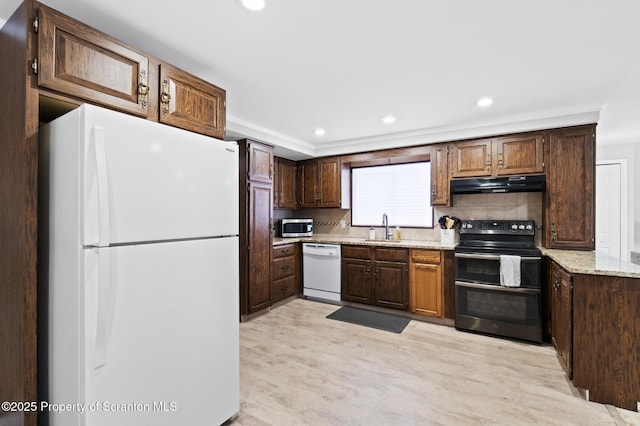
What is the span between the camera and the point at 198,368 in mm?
1631

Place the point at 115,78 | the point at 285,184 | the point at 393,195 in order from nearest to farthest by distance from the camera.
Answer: the point at 115,78, the point at 393,195, the point at 285,184

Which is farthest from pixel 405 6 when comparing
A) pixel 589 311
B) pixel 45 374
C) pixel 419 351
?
pixel 419 351

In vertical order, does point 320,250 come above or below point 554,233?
below

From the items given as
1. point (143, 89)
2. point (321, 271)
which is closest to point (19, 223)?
point (143, 89)

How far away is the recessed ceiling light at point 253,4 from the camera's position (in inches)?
61.1

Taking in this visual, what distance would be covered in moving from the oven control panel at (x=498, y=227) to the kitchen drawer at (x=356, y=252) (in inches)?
49.0

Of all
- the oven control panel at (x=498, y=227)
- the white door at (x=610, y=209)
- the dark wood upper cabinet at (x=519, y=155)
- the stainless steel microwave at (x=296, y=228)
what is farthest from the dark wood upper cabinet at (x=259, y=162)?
the white door at (x=610, y=209)

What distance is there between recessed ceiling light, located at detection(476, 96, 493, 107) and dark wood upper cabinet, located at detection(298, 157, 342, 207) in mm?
2166

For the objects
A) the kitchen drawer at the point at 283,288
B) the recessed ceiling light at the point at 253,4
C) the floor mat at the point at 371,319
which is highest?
the recessed ceiling light at the point at 253,4

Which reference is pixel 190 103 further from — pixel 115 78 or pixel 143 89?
pixel 115 78

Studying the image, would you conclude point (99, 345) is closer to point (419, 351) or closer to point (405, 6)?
point (405, 6)

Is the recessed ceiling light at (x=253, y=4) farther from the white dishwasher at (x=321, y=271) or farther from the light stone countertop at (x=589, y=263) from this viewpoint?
the white dishwasher at (x=321, y=271)

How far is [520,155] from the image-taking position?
11.3 ft

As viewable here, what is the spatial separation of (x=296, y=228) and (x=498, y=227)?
283cm
